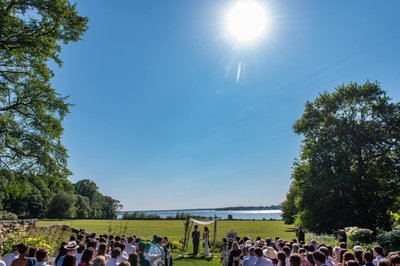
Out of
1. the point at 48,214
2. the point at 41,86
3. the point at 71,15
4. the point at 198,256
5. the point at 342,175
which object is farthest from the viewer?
the point at 48,214

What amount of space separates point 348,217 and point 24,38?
3147 cm

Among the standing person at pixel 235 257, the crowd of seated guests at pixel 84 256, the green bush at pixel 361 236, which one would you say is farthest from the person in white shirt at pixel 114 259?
the green bush at pixel 361 236

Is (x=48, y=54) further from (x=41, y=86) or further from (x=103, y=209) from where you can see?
(x=103, y=209)

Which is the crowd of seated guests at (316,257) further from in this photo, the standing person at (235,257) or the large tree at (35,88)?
the large tree at (35,88)

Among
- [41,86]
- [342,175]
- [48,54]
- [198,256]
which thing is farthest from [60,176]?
[342,175]

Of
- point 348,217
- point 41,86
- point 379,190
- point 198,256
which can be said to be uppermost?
point 41,86

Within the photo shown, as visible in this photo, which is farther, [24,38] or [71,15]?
[71,15]

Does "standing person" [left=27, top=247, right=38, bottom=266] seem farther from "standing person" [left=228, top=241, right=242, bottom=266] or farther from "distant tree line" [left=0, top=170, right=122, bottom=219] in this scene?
"distant tree line" [left=0, top=170, right=122, bottom=219]

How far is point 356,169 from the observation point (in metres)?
33.6

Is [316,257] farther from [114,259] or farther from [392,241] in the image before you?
[392,241]

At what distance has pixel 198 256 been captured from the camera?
24297 mm

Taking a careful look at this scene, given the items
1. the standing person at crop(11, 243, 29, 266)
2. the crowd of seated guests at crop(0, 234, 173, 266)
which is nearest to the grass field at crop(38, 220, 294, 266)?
the crowd of seated guests at crop(0, 234, 173, 266)

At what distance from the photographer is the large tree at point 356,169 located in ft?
105

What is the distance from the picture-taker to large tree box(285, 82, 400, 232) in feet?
105
